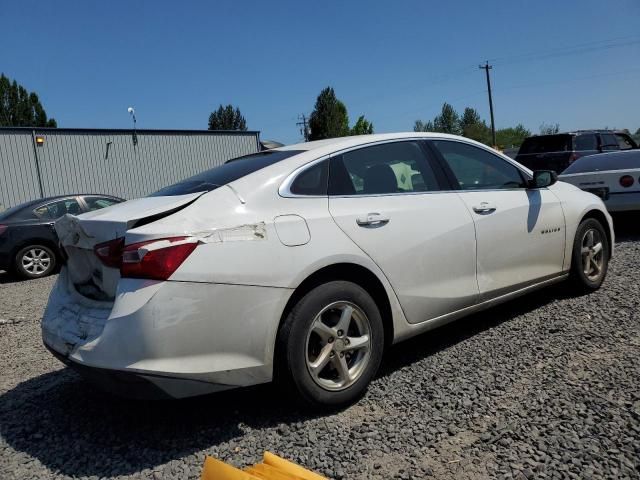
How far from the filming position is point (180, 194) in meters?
3.05

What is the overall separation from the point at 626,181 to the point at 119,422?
288 inches

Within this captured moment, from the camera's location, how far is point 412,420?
109 inches

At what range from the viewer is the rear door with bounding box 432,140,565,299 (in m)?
3.74

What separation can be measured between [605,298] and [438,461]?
9.77 ft

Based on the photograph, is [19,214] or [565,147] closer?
[19,214]

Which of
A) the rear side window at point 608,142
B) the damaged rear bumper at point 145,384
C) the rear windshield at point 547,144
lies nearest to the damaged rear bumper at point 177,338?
the damaged rear bumper at point 145,384

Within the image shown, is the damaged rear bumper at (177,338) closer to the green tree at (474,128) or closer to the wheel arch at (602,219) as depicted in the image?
the wheel arch at (602,219)

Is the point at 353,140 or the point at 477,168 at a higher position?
the point at 353,140

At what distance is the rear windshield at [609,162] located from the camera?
7875 millimetres

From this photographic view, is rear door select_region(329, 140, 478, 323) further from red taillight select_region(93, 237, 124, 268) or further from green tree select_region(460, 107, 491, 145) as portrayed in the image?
green tree select_region(460, 107, 491, 145)

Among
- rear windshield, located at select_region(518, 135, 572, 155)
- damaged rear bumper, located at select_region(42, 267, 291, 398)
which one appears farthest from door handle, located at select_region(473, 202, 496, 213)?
rear windshield, located at select_region(518, 135, 572, 155)

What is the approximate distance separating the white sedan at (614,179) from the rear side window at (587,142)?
204 inches

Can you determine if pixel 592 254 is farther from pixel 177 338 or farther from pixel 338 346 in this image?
pixel 177 338

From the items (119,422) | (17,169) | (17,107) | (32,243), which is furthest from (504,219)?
(17,107)
